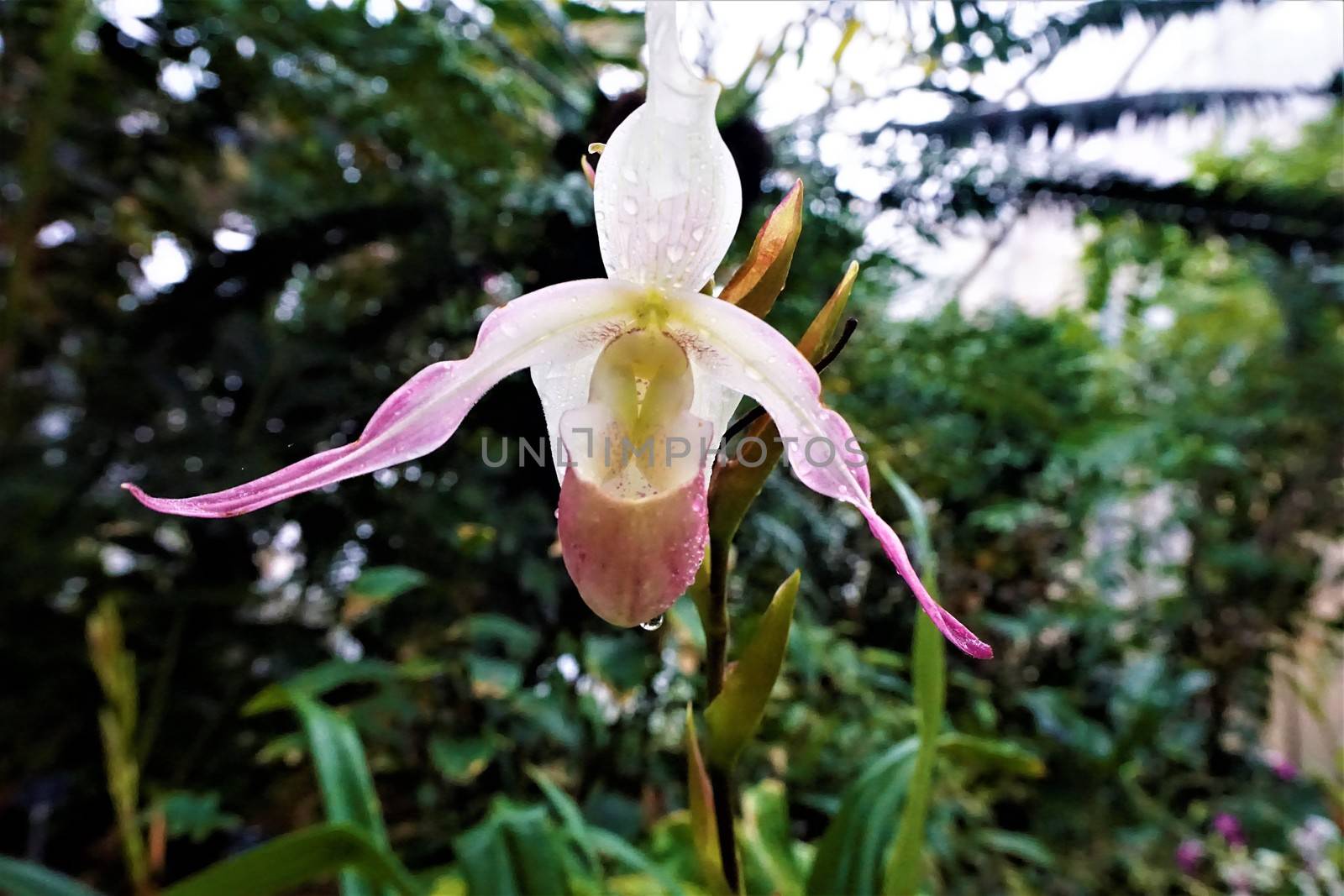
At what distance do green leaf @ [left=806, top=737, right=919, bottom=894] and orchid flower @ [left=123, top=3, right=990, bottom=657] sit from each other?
330mm

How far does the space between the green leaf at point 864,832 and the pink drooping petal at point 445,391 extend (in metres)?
0.42

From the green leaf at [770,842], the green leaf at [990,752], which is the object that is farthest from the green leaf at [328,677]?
the green leaf at [990,752]

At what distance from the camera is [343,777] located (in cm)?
50

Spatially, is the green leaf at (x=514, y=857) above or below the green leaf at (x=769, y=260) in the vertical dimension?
below

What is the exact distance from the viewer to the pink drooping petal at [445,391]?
0.25 m

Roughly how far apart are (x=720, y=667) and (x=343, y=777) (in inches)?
13.7

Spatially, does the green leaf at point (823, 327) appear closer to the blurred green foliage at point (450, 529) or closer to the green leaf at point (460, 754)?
the blurred green foliage at point (450, 529)

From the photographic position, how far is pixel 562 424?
0.96 feet

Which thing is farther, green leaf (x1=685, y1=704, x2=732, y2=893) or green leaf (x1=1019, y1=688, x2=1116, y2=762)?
green leaf (x1=1019, y1=688, x2=1116, y2=762)

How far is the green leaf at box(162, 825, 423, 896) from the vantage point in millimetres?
355

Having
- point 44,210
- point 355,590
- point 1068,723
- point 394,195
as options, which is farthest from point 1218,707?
point 44,210

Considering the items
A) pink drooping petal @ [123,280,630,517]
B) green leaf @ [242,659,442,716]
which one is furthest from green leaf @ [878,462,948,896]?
green leaf @ [242,659,442,716]

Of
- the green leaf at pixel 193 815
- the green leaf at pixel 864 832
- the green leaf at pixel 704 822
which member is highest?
the green leaf at pixel 704 822

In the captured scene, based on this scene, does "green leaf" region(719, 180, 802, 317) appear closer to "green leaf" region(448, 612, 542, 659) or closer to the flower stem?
the flower stem
